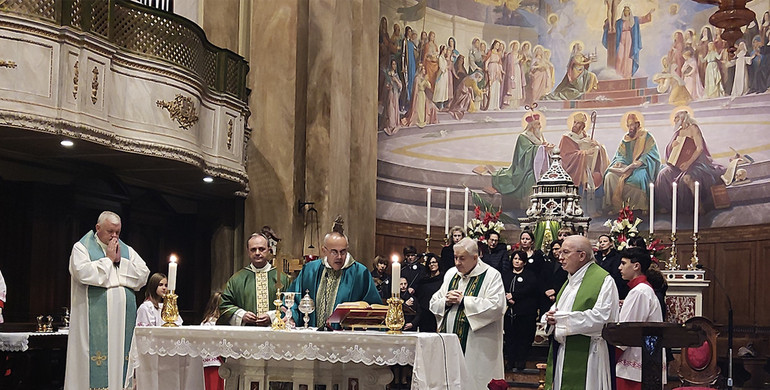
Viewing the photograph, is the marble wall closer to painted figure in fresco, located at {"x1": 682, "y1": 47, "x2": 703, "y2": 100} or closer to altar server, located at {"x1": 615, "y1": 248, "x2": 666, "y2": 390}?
painted figure in fresco, located at {"x1": 682, "y1": 47, "x2": 703, "y2": 100}

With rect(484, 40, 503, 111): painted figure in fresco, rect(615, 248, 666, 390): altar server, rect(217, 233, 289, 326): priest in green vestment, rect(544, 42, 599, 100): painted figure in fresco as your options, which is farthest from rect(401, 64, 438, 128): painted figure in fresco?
rect(615, 248, 666, 390): altar server

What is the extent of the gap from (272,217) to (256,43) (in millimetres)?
2716

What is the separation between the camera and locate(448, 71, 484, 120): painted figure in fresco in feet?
62.0

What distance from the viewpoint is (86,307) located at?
28.3ft

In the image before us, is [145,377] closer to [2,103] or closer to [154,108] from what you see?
[2,103]

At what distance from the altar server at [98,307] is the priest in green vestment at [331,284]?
1.92 m

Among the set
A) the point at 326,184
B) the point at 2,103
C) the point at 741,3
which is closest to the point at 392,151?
the point at 326,184

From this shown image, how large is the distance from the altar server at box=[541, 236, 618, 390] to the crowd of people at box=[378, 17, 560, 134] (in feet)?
38.1

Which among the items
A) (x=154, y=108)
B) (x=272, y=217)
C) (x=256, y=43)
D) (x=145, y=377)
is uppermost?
(x=256, y=43)

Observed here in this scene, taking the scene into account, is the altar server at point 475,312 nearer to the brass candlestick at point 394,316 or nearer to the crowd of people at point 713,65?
the brass candlestick at point 394,316

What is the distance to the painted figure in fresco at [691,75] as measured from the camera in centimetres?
1752

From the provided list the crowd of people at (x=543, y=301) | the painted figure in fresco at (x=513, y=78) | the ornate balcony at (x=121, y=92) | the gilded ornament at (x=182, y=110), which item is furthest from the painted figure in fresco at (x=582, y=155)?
the gilded ornament at (x=182, y=110)

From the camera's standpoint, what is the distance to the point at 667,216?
1709 cm

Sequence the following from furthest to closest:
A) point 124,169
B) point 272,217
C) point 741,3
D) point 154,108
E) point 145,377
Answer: point 272,217 < point 124,169 < point 154,108 < point 145,377 < point 741,3
